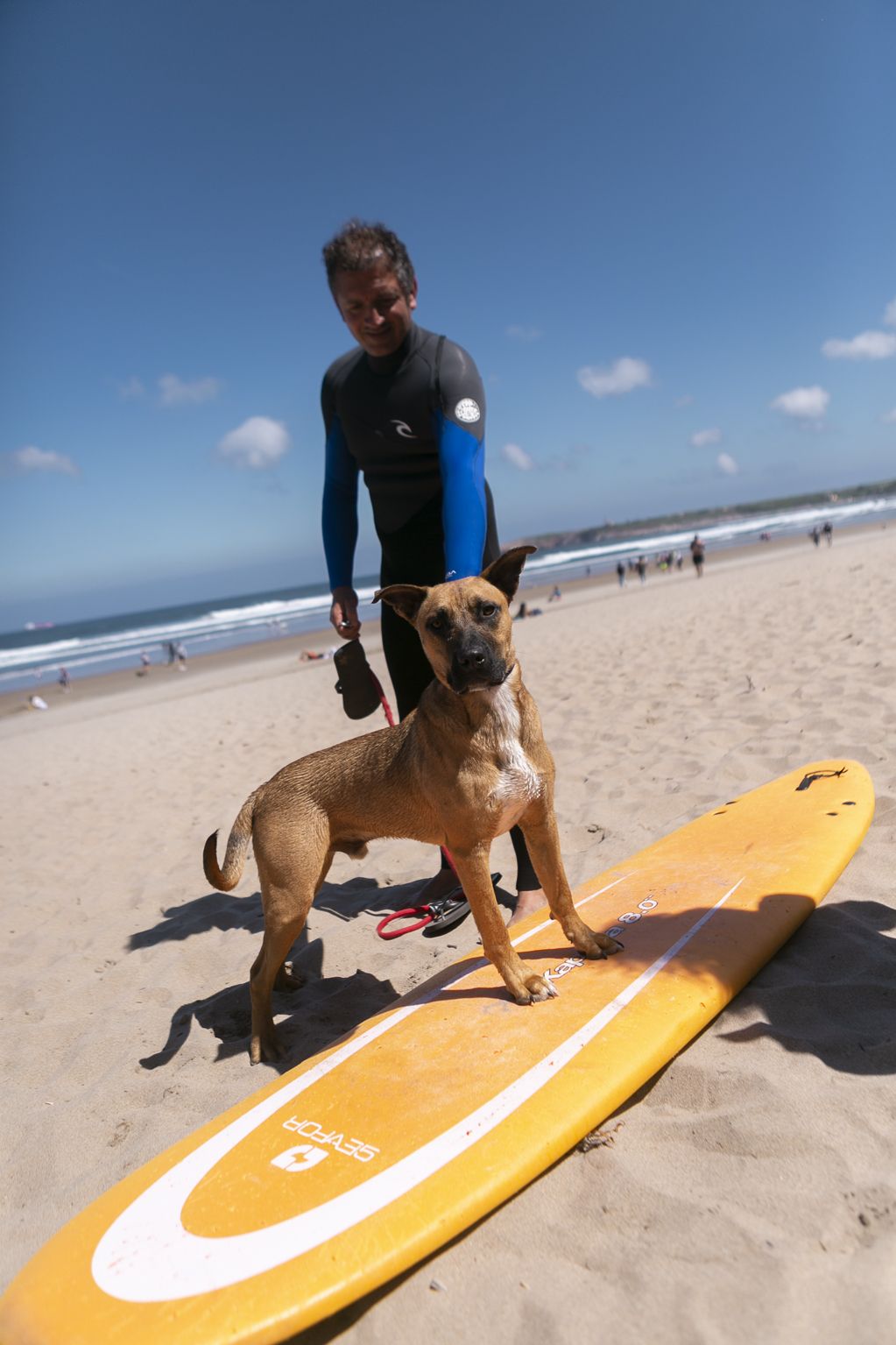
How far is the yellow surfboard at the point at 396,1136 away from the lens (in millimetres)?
1692

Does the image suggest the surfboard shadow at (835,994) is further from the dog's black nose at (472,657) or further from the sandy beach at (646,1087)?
the dog's black nose at (472,657)

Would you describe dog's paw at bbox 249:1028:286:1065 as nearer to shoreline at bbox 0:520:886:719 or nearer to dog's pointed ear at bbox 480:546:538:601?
dog's pointed ear at bbox 480:546:538:601

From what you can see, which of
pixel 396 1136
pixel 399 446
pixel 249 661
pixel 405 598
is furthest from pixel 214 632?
pixel 396 1136

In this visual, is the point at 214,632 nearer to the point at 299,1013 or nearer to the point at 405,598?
the point at 299,1013

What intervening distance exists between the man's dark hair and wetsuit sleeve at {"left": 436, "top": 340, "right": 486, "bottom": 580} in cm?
42

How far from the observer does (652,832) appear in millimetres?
4504

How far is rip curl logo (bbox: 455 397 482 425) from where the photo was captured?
3.16 metres

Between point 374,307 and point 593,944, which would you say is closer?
point 593,944

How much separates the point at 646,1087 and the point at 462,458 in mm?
2383

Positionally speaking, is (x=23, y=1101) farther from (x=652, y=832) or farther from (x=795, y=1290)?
(x=652, y=832)

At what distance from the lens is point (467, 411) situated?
125 inches

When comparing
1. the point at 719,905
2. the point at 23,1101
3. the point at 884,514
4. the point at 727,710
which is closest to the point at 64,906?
the point at 23,1101

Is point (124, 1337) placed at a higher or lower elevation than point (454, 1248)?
higher

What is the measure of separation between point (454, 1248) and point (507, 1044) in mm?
658
